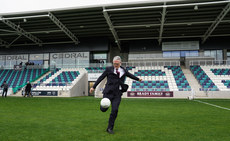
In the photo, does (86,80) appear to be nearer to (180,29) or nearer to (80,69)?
(80,69)

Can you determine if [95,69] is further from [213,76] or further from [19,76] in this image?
[213,76]

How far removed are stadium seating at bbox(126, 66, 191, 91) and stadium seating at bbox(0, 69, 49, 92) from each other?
586 inches

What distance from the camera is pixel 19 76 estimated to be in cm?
3075

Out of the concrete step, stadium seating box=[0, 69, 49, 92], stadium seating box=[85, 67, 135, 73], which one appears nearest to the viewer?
the concrete step

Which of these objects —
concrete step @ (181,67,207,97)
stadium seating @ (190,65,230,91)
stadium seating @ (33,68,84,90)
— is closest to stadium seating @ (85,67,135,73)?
stadium seating @ (33,68,84,90)

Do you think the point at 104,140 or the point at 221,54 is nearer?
the point at 104,140

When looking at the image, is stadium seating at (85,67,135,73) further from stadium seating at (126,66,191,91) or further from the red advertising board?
the red advertising board

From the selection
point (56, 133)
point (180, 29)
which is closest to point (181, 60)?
point (180, 29)

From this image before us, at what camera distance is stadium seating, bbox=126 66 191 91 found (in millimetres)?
22625

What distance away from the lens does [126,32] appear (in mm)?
28375

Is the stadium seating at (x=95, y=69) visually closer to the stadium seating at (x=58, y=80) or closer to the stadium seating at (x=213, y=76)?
the stadium seating at (x=58, y=80)

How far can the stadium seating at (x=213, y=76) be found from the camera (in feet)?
72.5

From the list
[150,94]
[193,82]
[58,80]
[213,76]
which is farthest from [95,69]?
[213,76]

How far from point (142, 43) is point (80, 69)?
11278 millimetres
